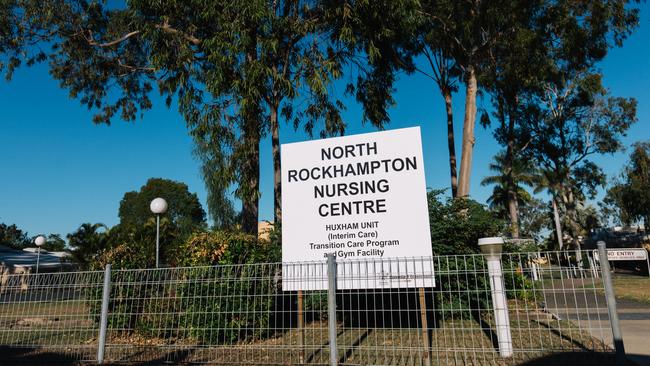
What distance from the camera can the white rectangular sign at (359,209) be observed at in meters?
5.61

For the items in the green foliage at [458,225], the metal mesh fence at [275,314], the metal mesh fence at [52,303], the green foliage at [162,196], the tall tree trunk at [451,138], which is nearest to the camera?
the metal mesh fence at [275,314]

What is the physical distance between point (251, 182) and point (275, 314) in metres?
6.72

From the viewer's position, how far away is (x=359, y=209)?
5.95 meters

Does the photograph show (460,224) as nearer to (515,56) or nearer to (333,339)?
(333,339)

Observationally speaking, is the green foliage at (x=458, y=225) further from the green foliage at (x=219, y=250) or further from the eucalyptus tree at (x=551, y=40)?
the eucalyptus tree at (x=551, y=40)

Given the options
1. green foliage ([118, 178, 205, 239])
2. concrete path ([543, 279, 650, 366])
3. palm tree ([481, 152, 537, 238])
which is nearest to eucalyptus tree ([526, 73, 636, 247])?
palm tree ([481, 152, 537, 238])

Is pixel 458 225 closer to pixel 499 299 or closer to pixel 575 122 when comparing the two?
pixel 499 299

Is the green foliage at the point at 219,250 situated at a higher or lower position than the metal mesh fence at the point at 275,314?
higher

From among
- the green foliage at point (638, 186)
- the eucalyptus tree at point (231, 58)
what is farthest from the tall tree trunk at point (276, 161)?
the green foliage at point (638, 186)

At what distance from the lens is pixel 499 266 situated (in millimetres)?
5504

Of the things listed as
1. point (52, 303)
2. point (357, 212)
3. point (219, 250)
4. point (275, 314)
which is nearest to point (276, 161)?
point (219, 250)

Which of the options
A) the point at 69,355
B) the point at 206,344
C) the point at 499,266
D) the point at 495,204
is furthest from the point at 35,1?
the point at 495,204

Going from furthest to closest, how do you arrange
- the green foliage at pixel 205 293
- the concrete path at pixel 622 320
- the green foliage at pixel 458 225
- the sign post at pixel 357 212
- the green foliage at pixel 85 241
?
the green foliage at pixel 85 241 < the green foliage at pixel 458 225 < the green foliage at pixel 205 293 < the sign post at pixel 357 212 < the concrete path at pixel 622 320

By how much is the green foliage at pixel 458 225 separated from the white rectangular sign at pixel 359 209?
3410mm
